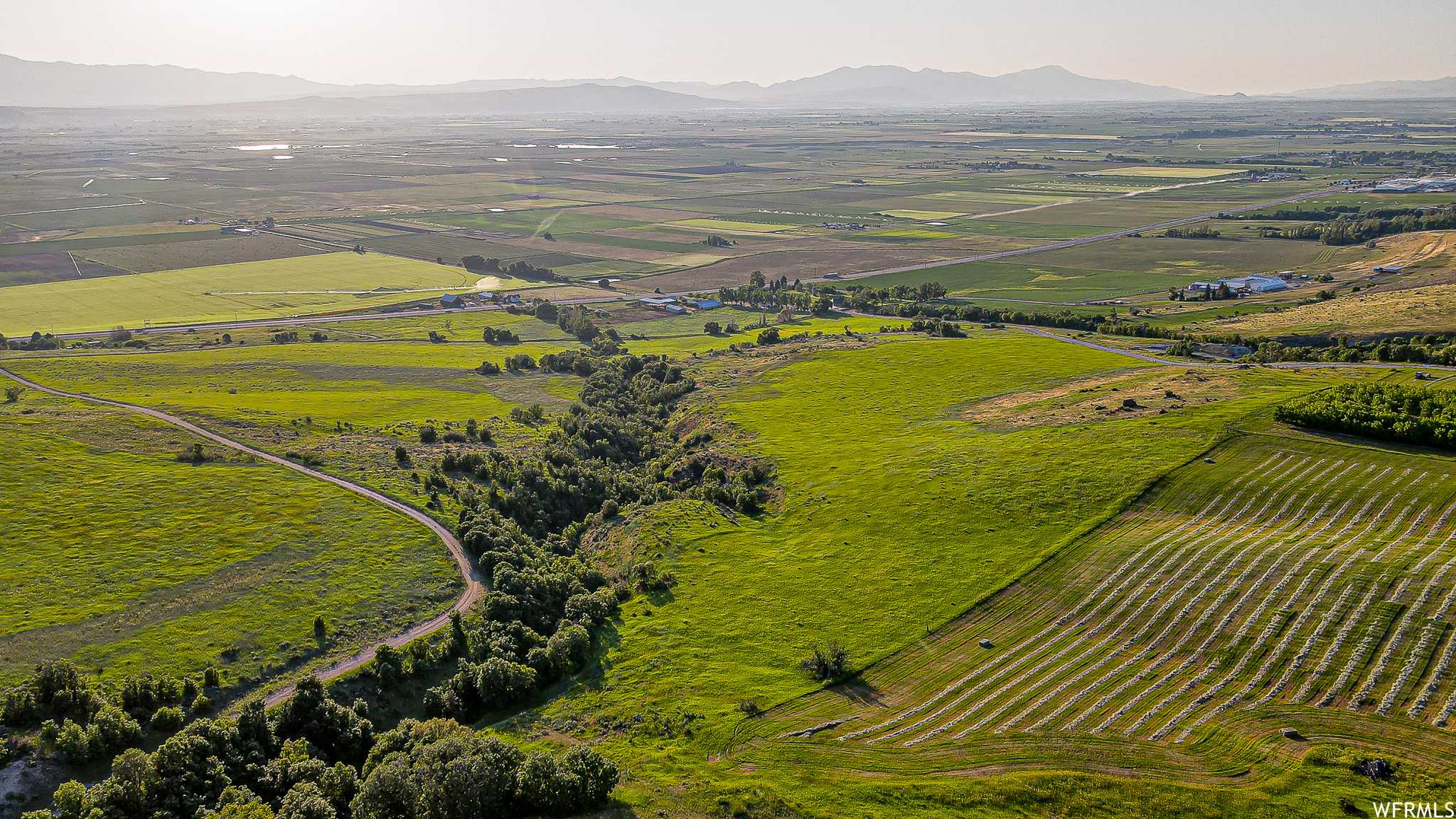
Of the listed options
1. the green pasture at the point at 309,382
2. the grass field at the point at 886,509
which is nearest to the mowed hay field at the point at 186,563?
the green pasture at the point at 309,382

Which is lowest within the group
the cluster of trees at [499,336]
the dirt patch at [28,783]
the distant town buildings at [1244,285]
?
the dirt patch at [28,783]

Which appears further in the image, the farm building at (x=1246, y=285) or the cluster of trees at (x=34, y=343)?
the farm building at (x=1246, y=285)

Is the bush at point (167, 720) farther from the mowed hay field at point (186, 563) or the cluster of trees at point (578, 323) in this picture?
the cluster of trees at point (578, 323)

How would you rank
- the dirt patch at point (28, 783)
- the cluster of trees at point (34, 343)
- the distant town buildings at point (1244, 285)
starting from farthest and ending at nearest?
the distant town buildings at point (1244, 285) → the cluster of trees at point (34, 343) → the dirt patch at point (28, 783)

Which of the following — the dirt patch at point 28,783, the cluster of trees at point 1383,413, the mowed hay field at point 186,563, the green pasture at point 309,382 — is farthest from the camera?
the green pasture at point 309,382

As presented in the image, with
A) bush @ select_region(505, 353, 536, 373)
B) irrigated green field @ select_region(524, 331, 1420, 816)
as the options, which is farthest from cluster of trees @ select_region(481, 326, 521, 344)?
irrigated green field @ select_region(524, 331, 1420, 816)

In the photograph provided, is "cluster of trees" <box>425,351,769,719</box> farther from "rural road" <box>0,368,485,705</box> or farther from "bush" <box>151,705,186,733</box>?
"bush" <box>151,705,186,733</box>

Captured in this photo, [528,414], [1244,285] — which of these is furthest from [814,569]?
[1244,285]
